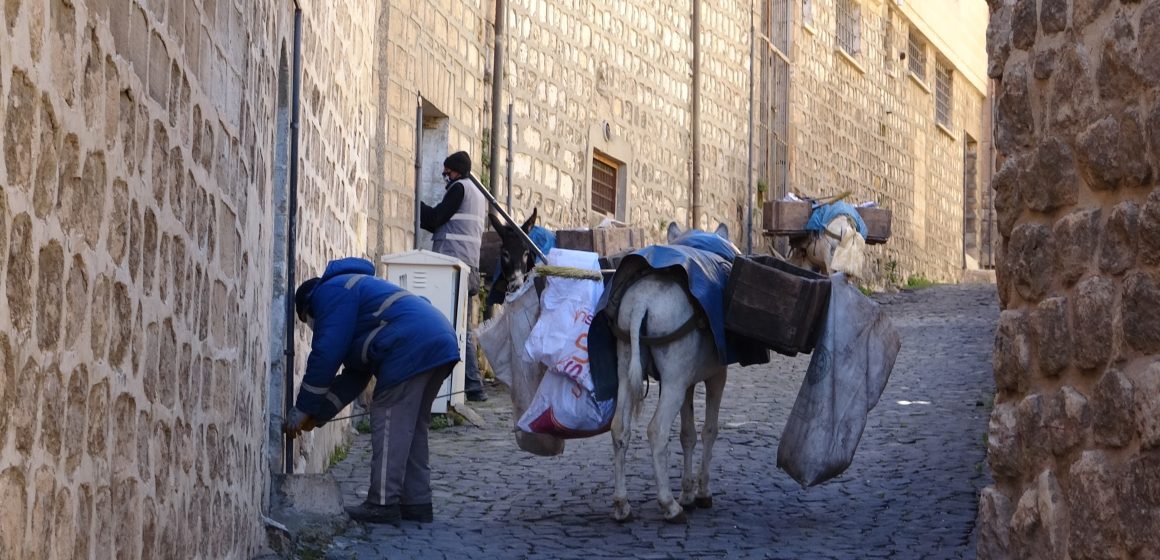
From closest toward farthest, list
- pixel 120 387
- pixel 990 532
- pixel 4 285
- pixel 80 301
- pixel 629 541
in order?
1. pixel 4 285
2. pixel 80 301
3. pixel 120 387
4. pixel 990 532
5. pixel 629 541

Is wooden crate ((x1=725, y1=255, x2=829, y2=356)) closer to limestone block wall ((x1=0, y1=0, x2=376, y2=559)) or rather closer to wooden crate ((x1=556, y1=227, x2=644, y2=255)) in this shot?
limestone block wall ((x1=0, y1=0, x2=376, y2=559))

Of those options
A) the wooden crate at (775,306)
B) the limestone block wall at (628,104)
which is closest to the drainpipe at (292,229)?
the wooden crate at (775,306)

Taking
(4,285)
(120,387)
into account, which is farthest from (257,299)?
(4,285)

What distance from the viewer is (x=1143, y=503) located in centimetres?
390

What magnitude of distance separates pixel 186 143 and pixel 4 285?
181 centimetres

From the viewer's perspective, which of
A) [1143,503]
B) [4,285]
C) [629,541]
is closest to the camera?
[4,285]

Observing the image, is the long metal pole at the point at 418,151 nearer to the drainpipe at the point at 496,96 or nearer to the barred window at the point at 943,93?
the drainpipe at the point at 496,96

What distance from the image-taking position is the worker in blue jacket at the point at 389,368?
7.18m

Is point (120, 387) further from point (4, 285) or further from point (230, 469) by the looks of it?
point (230, 469)

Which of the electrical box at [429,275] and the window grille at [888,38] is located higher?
the window grille at [888,38]

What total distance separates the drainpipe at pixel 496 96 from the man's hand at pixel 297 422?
21.4ft

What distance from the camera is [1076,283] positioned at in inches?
171

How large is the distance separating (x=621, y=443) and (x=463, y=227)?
4.28m

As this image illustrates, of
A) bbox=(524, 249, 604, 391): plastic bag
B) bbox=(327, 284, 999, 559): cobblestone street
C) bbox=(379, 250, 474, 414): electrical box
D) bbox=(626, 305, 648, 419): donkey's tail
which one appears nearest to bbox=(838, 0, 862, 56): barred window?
bbox=(327, 284, 999, 559): cobblestone street
